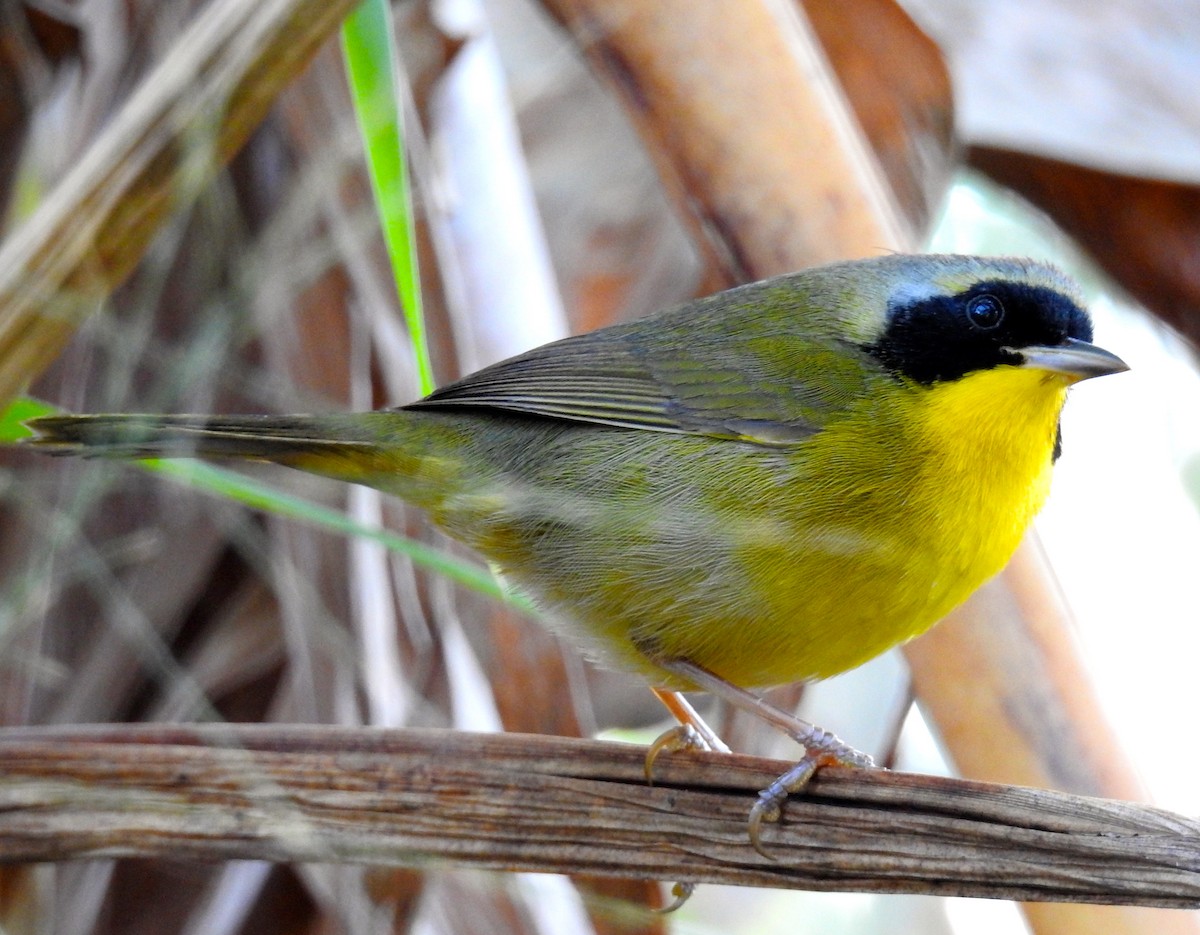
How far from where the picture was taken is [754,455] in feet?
7.62

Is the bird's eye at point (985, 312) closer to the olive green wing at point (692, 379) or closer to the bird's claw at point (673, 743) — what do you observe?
the olive green wing at point (692, 379)

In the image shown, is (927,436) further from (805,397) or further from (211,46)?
(211,46)

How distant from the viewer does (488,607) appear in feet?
9.51

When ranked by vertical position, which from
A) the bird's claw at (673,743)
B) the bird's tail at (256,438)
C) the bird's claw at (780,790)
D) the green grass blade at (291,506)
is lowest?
the bird's claw at (780,790)

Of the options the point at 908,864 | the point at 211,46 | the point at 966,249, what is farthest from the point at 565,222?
the point at 908,864

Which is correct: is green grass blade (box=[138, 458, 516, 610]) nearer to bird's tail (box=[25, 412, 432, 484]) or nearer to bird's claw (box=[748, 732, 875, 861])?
bird's tail (box=[25, 412, 432, 484])

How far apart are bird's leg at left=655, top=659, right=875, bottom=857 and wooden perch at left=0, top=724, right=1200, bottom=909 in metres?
0.03

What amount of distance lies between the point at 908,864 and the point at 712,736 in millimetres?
991

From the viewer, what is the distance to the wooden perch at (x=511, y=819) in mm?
1528

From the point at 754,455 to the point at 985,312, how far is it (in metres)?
0.50

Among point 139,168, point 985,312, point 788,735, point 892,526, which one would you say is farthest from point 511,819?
point 985,312

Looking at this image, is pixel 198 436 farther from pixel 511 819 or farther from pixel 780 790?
pixel 780 790

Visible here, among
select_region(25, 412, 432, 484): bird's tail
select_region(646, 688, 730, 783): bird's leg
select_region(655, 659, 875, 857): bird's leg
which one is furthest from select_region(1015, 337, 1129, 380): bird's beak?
select_region(25, 412, 432, 484): bird's tail

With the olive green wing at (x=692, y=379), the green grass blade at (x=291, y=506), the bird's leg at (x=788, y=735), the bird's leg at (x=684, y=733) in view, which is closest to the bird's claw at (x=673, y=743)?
the bird's leg at (x=684, y=733)
